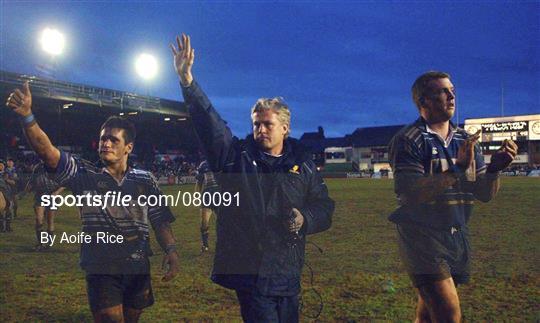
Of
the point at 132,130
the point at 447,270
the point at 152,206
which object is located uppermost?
the point at 132,130

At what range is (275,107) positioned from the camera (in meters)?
3.13

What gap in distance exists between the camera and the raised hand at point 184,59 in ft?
10.1

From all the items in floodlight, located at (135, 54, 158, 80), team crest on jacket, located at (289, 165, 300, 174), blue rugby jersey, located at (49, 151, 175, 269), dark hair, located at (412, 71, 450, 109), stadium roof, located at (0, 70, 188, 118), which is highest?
floodlight, located at (135, 54, 158, 80)

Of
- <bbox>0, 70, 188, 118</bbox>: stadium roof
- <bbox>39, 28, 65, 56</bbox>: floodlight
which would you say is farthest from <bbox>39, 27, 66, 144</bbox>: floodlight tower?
<bbox>0, 70, 188, 118</bbox>: stadium roof

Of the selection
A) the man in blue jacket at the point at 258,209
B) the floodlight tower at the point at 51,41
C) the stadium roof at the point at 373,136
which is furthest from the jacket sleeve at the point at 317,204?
the stadium roof at the point at 373,136

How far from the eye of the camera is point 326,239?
1055cm

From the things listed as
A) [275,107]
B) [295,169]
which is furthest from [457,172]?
[275,107]

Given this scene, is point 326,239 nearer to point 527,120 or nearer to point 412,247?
→ point 412,247

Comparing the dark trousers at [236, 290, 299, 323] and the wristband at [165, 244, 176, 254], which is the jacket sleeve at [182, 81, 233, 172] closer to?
the dark trousers at [236, 290, 299, 323]

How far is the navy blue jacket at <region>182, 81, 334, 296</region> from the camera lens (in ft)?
9.81

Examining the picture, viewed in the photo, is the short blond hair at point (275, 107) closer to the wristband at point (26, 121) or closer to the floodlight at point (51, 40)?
the wristband at point (26, 121)

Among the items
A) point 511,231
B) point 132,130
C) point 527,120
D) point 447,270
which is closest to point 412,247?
point 447,270

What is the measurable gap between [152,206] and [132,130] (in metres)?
0.69

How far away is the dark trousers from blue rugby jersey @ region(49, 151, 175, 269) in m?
1.08
